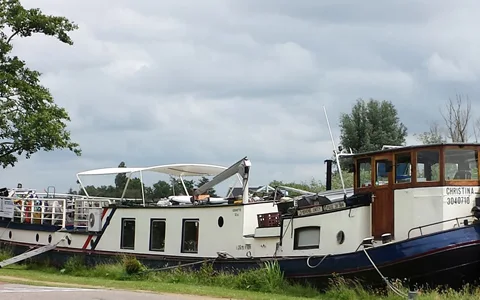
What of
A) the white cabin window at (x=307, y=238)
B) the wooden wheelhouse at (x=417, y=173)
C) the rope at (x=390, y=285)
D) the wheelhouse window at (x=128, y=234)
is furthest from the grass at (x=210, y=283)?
the wooden wheelhouse at (x=417, y=173)

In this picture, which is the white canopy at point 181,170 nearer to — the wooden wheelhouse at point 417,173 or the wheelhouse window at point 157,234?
the wheelhouse window at point 157,234

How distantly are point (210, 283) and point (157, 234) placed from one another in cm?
412

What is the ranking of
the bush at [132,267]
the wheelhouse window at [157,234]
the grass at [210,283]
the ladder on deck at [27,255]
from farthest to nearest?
the ladder on deck at [27,255], the wheelhouse window at [157,234], the bush at [132,267], the grass at [210,283]

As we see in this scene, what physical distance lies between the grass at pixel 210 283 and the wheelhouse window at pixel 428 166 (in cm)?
Answer: 275

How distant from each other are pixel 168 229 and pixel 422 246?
9.98m

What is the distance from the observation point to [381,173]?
20.2 m

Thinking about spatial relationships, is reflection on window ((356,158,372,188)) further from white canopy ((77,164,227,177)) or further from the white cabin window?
white canopy ((77,164,227,177))

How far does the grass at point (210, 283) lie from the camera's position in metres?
19.1

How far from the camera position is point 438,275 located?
18375 millimetres

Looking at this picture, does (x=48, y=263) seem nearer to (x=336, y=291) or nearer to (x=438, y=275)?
(x=336, y=291)

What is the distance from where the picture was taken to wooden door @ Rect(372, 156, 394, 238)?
1972 cm

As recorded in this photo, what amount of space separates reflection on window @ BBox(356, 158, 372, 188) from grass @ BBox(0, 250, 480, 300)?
269 cm

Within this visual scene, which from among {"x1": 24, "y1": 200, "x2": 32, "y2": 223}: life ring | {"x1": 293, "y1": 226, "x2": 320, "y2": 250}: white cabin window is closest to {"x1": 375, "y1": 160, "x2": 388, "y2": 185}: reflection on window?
{"x1": 293, "y1": 226, "x2": 320, "y2": 250}: white cabin window

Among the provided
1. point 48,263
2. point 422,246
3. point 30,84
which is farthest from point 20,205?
point 422,246
